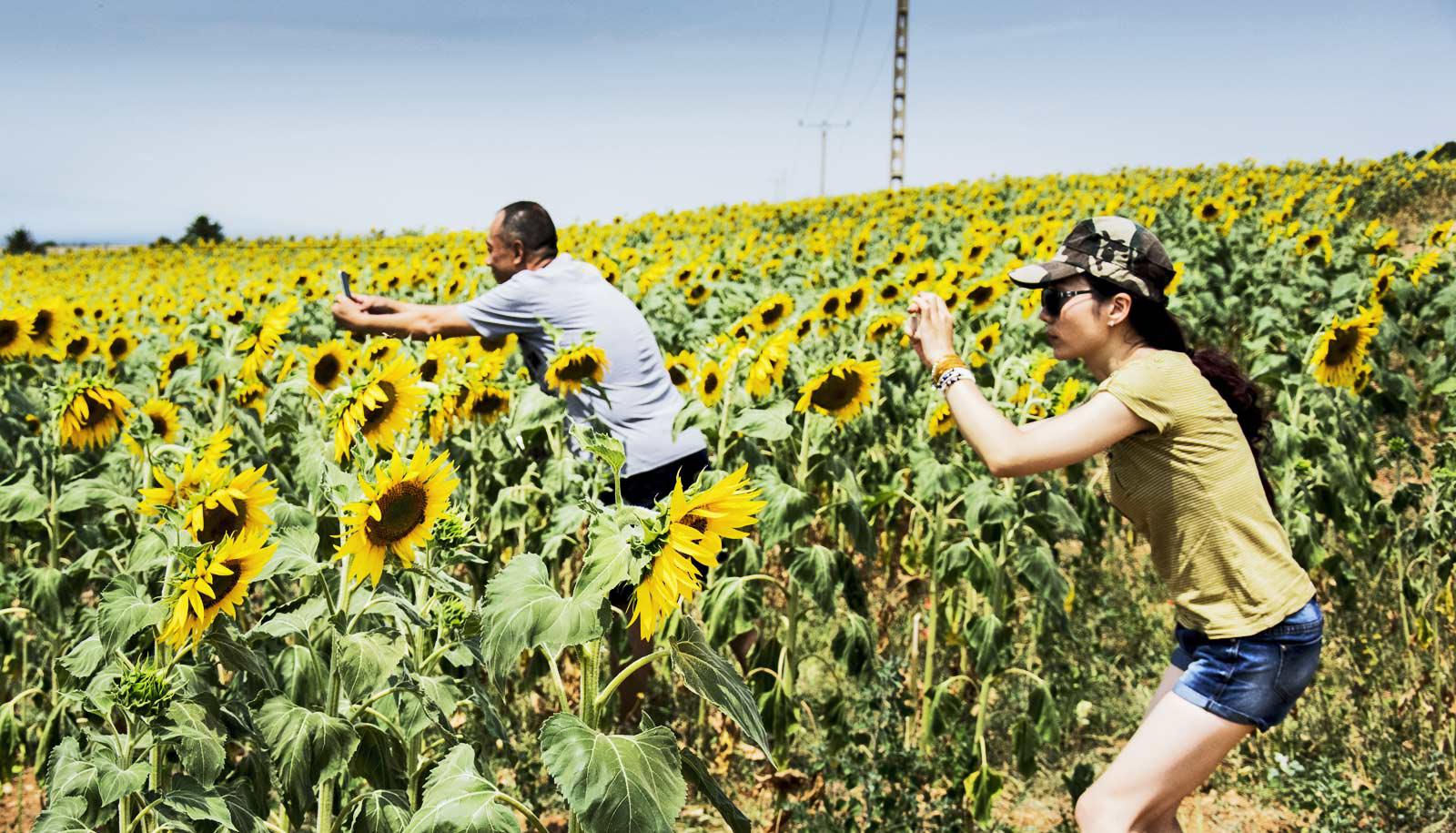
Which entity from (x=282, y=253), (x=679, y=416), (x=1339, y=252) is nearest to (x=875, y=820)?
(x=679, y=416)

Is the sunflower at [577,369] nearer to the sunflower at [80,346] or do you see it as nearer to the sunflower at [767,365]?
the sunflower at [767,365]

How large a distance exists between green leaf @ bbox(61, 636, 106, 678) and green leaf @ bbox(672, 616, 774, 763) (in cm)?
119

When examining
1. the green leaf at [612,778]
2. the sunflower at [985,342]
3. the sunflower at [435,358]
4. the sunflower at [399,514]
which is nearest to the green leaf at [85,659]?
the sunflower at [399,514]

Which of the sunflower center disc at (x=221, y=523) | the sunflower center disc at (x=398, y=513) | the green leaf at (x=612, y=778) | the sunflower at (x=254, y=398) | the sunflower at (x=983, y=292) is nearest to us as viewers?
the green leaf at (x=612, y=778)

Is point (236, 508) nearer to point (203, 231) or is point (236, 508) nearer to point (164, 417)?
point (164, 417)

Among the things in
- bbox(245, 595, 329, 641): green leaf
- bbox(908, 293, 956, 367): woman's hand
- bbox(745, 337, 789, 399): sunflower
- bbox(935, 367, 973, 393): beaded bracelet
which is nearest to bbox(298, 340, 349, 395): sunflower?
bbox(745, 337, 789, 399): sunflower

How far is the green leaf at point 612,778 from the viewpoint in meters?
1.60

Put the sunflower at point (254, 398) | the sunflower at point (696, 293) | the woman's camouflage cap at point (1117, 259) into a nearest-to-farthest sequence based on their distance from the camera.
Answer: the woman's camouflage cap at point (1117, 259) < the sunflower at point (254, 398) < the sunflower at point (696, 293)

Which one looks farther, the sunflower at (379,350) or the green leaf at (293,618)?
the sunflower at (379,350)

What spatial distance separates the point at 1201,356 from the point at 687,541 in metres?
1.45

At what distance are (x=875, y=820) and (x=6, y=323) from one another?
182 inches

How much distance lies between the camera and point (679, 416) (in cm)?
353

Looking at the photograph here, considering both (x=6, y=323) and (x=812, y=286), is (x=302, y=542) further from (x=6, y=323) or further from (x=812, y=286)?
(x=812, y=286)

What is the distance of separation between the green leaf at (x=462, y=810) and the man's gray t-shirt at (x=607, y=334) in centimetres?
196
